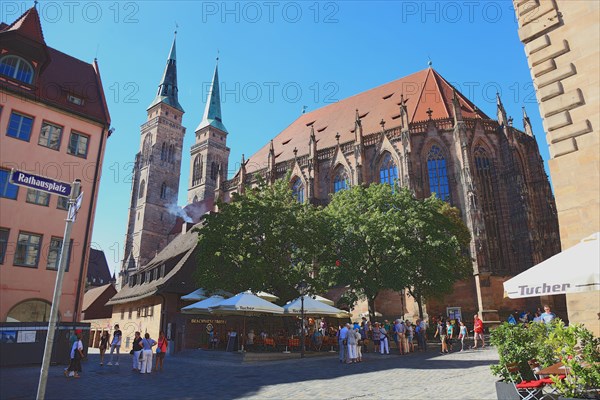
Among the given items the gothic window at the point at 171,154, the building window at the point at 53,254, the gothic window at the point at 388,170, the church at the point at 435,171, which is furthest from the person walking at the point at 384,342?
the gothic window at the point at 171,154

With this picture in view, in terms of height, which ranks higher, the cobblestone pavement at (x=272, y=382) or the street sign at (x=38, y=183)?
the street sign at (x=38, y=183)

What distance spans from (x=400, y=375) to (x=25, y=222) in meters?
16.7

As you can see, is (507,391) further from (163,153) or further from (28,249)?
(163,153)

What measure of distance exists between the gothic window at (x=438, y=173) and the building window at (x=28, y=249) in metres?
29.5

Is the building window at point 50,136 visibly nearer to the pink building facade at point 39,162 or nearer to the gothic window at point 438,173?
the pink building facade at point 39,162

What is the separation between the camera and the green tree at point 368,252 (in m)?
23.2

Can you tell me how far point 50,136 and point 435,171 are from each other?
96.9 ft

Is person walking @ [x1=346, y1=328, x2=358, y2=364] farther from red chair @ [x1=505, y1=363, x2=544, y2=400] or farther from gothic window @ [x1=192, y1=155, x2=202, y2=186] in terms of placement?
gothic window @ [x1=192, y1=155, x2=202, y2=186]

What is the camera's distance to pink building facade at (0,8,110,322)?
59.6 ft

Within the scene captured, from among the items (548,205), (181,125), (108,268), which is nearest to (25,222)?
(548,205)

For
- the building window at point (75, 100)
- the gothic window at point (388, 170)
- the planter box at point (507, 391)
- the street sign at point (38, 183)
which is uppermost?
Result: the gothic window at point (388, 170)

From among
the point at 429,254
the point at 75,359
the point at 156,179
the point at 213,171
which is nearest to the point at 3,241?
the point at 75,359

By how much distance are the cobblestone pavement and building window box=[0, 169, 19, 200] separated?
25.1 ft

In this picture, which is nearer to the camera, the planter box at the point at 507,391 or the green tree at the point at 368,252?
the planter box at the point at 507,391
